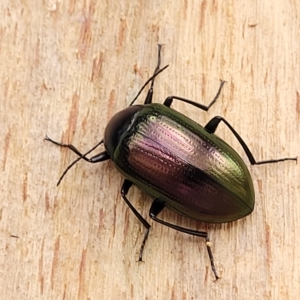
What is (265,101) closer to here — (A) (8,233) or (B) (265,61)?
(B) (265,61)

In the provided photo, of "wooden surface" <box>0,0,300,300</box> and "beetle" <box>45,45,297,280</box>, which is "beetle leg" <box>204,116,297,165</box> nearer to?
"beetle" <box>45,45,297,280</box>

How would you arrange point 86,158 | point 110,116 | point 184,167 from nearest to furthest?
point 184,167
point 86,158
point 110,116

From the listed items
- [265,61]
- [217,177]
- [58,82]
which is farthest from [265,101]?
[58,82]

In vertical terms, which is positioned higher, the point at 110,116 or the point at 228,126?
the point at 228,126

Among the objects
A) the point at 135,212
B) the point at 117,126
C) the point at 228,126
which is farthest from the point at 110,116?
the point at 228,126

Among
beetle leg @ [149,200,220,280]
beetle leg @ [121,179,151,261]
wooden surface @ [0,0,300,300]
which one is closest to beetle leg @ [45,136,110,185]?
wooden surface @ [0,0,300,300]

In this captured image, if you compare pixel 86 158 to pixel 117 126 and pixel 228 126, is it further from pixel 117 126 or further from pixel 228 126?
pixel 228 126
